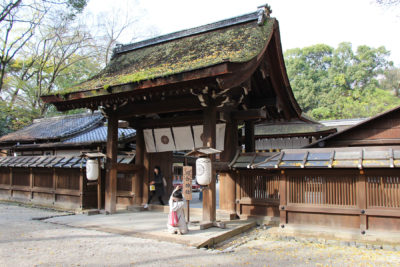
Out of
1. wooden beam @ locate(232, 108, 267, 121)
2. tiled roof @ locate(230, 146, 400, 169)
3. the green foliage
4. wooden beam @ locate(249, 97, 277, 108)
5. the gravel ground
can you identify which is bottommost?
the gravel ground

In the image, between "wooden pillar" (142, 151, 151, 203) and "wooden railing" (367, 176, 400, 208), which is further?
"wooden pillar" (142, 151, 151, 203)

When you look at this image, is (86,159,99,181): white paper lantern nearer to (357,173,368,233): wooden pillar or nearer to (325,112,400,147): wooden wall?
(357,173,368,233): wooden pillar

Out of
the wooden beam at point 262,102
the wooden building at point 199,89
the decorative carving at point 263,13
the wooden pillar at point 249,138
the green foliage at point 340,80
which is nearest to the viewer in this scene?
the wooden building at point 199,89

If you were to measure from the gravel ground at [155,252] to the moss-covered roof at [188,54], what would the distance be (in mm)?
4185

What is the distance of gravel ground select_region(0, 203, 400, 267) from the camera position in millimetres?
5496

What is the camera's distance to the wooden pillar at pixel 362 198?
7.10 m

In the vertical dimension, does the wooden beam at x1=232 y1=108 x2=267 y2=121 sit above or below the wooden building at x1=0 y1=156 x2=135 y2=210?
above

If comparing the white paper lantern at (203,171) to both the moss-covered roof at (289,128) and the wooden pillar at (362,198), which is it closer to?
the wooden pillar at (362,198)

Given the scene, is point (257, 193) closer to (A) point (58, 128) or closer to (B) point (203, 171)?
(B) point (203, 171)

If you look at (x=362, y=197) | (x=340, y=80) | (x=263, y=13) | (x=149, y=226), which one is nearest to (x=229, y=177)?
(x=149, y=226)

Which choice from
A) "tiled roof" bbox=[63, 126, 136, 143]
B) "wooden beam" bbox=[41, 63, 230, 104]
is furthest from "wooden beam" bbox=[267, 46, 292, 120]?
"tiled roof" bbox=[63, 126, 136, 143]

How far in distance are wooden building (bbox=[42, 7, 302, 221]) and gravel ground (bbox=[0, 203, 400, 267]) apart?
2.07 metres

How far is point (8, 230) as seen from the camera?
7922mm

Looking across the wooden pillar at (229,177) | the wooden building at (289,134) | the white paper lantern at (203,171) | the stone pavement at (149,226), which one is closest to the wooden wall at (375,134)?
the wooden building at (289,134)
